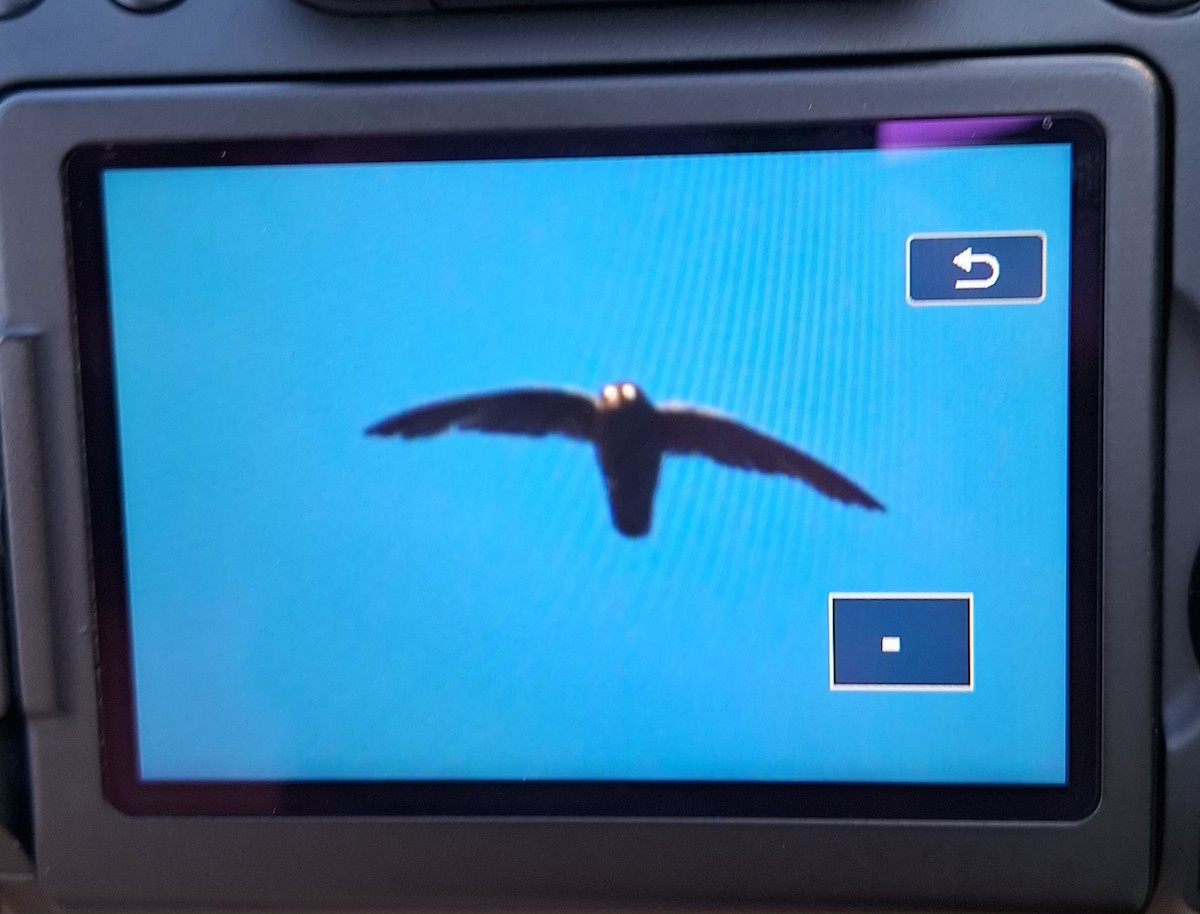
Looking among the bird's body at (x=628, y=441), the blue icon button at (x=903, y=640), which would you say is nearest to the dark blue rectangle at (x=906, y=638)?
the blue icon button at (x=903, y=640)

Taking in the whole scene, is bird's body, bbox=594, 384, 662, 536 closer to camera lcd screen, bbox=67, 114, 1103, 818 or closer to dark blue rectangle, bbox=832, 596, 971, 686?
camera lcd screen, bbox=67, 114, 1103, 818

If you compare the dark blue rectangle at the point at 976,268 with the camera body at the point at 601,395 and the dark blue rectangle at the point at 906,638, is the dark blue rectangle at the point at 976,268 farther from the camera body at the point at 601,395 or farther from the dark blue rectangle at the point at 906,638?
the dark blue rectangle at the point at 906,638

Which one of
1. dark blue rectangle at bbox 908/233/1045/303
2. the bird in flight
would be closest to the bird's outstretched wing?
the bird in flight

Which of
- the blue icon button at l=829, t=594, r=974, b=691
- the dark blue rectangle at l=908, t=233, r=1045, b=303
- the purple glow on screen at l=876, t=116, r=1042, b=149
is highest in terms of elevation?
the purple glow on screen at l=876, t=116, r=1042, b=149

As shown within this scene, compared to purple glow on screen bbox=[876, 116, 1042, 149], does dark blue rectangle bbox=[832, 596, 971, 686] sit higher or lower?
lower

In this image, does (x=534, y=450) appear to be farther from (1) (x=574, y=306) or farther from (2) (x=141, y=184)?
(2) (x=141, y=184)

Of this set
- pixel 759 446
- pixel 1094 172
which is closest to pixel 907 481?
pixel 759 446
